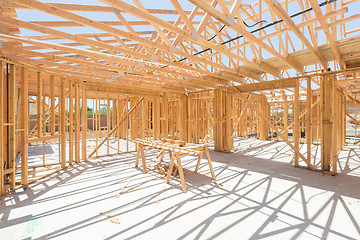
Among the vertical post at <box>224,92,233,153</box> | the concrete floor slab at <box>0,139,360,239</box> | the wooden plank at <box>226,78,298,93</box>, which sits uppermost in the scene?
the wooden plank at <box>226,78,298,93</box>

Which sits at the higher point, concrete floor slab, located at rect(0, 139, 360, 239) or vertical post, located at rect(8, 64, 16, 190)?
vertical post, located at rect(8, 64, 16, 190)

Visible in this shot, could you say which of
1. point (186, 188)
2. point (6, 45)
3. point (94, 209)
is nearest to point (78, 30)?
point (6, 45)

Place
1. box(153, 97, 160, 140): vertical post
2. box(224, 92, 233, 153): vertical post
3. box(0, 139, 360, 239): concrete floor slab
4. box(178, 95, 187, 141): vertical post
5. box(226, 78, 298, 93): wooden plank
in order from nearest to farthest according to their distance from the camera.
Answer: box(0, 139, 360, 239): concrete floor slab → box(226, 78, 298, 93): wooden plank → box(224, 92, 233, 153): vertical post → box(153, 97, 160, 140): vertical post → box(178, 95, 187, 141): vertical post

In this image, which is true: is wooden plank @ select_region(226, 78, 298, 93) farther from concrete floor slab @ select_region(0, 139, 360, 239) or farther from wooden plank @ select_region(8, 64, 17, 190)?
wooden plank @ select_region(8, 64, 17, 190)

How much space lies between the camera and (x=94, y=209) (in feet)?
11.7

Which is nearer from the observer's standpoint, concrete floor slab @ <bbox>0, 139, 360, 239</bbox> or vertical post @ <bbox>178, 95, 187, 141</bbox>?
concrete floor slab @ <bbox>0, 139, 360, 239</bbox>

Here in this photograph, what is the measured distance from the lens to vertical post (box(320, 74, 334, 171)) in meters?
5.91

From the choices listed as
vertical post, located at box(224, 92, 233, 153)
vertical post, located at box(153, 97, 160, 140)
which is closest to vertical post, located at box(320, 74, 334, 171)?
vertical post, located at box(224, 92, 233, 153)

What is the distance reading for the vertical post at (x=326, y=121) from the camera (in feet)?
19.4

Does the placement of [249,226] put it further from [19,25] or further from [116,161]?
[116,161]

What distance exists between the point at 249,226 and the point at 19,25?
5.20 meters

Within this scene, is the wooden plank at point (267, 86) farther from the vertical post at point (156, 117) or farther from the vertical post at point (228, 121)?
the vertical post at point (156, 117)

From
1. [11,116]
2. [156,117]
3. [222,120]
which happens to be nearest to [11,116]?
[11,116]

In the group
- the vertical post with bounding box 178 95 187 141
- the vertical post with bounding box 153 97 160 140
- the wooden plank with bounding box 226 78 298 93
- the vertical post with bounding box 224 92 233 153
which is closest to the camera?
the wooden plank with bounding box 226 78 298 93
